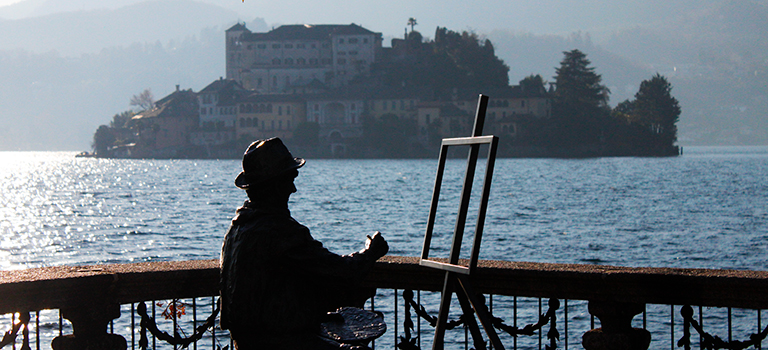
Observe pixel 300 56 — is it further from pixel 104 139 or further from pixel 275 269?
pixel 275 269

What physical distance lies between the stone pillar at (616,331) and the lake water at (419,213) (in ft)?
97.6

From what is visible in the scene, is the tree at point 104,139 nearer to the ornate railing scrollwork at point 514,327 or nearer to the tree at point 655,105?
the tree at point 655,105

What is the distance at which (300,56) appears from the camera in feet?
397

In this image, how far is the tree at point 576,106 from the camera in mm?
107312

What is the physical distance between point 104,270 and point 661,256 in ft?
117

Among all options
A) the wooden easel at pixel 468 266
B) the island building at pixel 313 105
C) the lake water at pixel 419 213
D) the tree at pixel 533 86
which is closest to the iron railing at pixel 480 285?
the wooden easel at pixel 468 266

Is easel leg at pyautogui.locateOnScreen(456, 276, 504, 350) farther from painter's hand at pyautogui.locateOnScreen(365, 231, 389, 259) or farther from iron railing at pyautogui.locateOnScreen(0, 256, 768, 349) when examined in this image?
painter's hand at pyautogui.locateOnScreen(365, 231, 389, 259)

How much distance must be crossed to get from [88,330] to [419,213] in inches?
2099

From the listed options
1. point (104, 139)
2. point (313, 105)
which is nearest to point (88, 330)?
point (313, 105)

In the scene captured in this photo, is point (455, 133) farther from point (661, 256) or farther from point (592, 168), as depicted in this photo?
point (661, 256)

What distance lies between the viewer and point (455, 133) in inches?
4146

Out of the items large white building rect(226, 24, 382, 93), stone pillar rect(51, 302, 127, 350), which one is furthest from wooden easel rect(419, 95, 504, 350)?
large white building rect(226, 24, 382, 93)

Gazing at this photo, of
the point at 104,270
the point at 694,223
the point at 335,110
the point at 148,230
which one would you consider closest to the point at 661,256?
the point at 694,223

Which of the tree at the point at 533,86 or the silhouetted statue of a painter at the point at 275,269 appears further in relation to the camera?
the tree at the point at 533,86
